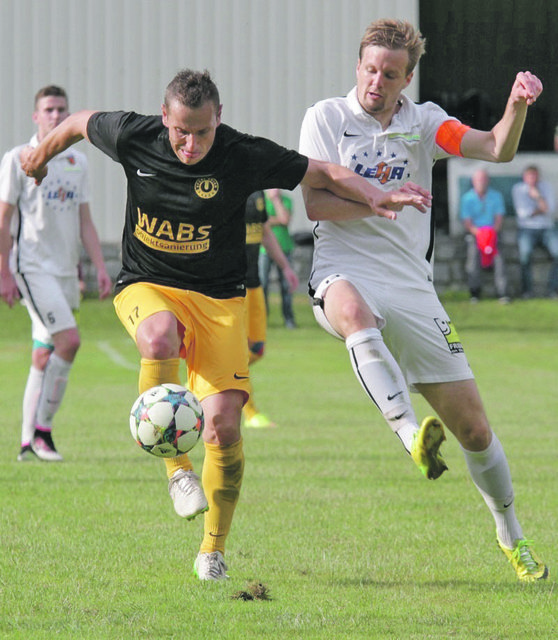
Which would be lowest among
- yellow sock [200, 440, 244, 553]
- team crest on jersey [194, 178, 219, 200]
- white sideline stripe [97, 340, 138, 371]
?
white sideline stripe [97, 340, 138, 371]

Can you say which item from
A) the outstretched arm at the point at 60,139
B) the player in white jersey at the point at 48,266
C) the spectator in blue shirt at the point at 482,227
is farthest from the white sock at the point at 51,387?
the spectator in blue shirt at the point at 482,227

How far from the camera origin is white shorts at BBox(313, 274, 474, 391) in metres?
5.55

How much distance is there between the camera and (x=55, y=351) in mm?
9406

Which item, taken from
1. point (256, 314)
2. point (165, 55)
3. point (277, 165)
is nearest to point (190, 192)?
point (277, 165)

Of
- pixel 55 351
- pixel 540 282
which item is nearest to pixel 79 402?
pixel 55 351

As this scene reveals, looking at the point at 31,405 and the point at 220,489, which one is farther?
the point at 31,405

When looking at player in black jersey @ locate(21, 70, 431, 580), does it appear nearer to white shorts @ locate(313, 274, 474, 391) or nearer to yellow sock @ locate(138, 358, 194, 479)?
yellow sock @ locate(138, 358, 194, 479)

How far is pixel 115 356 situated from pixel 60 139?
12.7 m

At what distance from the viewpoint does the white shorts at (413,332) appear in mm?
5547

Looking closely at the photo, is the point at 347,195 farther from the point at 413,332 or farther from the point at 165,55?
the point at 165,55

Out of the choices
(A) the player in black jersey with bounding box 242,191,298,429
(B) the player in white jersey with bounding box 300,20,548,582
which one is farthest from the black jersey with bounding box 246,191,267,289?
(B) the player in white jersey with bounding box 300,20,548,582

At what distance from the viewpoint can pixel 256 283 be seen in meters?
11.4

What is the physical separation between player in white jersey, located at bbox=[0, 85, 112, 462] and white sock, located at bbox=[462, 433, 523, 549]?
4320 mm

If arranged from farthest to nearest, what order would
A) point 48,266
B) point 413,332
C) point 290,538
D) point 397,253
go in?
point 48,266 → point 290,538 → point 397,253 → point 413,332
